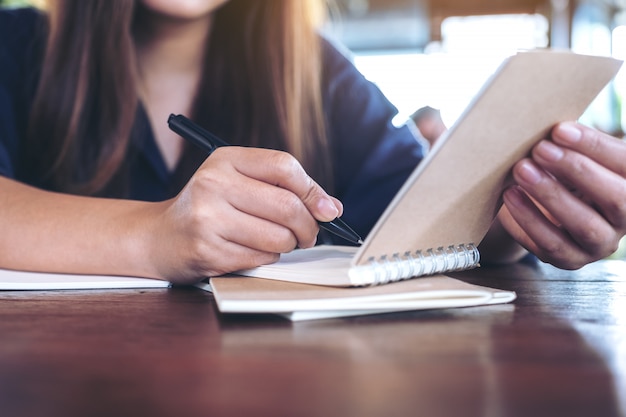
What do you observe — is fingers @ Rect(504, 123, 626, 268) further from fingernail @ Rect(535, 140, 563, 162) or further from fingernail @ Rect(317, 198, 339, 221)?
fingernail @ Rect(317, 198, 339, 221)

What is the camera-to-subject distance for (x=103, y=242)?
0.60m

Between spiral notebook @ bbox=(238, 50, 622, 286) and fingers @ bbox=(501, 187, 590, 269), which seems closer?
spiral notebook @ bbox=(238, 50, 622, 286)

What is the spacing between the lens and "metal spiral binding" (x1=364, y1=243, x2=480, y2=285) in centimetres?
46

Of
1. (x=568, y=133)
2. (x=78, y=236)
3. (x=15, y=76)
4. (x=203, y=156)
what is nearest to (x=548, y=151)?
(x=568, y=133)

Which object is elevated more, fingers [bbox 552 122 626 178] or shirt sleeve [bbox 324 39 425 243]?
fingers [bbox 552 122 626 178]

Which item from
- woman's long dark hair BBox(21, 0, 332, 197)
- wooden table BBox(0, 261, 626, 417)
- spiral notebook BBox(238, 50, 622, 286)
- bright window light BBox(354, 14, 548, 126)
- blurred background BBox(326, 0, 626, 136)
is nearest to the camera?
wooden table BBox(0, 261, 626, 417)

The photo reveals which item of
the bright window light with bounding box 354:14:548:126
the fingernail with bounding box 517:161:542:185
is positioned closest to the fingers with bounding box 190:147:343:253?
the fingernail with bounding box 517:161:542:185

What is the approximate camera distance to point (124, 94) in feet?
3.28

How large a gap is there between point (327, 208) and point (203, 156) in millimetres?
540

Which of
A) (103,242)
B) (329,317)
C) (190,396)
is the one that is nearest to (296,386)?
(190,396)

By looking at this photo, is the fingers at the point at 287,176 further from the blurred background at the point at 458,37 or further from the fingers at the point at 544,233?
the blurred background at the point at 458,37

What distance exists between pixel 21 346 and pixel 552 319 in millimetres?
320

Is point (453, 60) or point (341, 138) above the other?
point (341, 138)

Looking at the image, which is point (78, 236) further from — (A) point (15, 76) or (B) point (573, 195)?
(A) point (15, 76)
